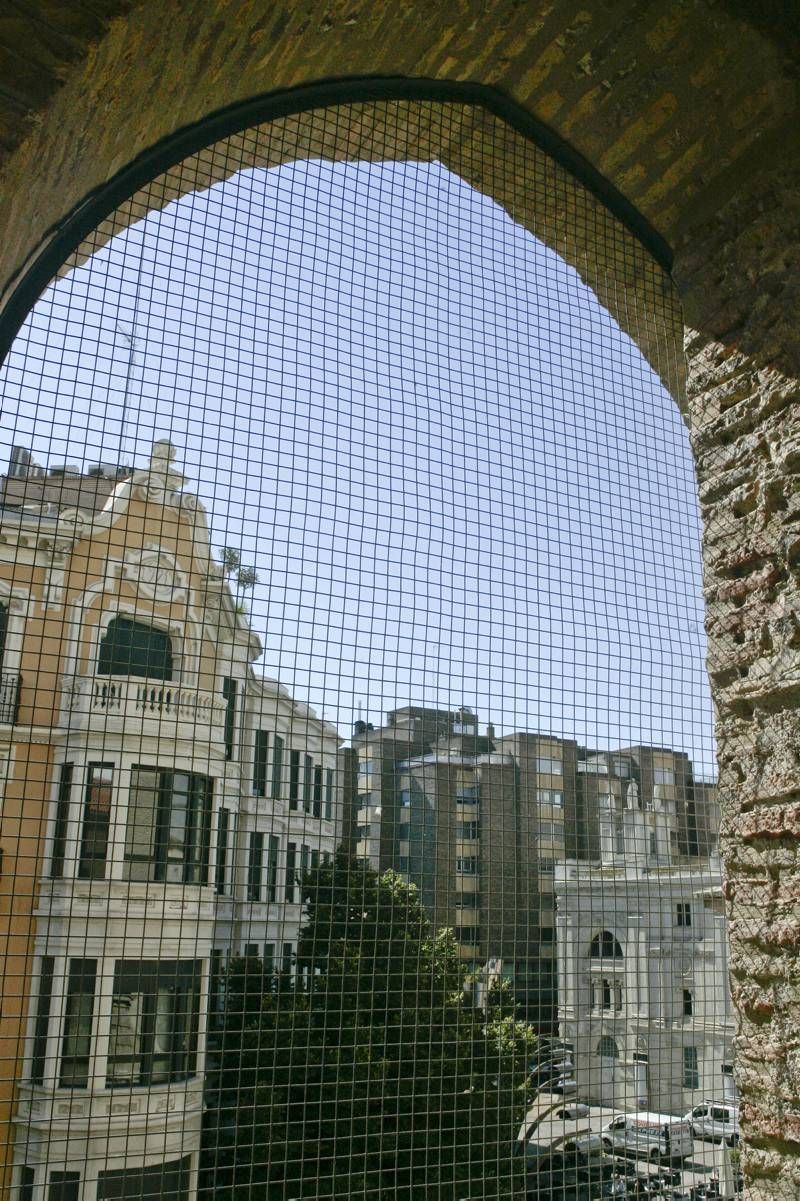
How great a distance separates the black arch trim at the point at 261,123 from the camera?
175 centimetres

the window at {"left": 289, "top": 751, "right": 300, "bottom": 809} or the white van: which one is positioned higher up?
the window at {"left": 289, "top": 751, "right": 300, "bottom": 809}

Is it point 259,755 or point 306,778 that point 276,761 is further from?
point 259,755

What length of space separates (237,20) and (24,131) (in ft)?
1.50

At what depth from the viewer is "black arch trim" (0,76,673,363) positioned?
175 centimetres

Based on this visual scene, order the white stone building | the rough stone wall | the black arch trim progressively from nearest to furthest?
the rough stone wall < the black arch trim < the white stone building

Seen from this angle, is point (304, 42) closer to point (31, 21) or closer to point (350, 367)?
point (31, 21)

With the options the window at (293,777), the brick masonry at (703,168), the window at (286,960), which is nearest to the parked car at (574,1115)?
the window at (286,960)

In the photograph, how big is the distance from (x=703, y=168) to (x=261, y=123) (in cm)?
103

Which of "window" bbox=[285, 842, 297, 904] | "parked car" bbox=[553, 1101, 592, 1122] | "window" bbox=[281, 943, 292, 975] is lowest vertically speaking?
"parked car" bbox=[553, 1101, 592, 1122]

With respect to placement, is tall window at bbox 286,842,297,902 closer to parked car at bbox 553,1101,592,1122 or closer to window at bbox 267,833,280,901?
window at bbox 267,833,280,901

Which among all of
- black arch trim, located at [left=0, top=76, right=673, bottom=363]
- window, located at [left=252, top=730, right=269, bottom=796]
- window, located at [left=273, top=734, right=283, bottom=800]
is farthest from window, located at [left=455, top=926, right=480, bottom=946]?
black arch trim, located at [left=0, top=76, right=673, bottom=363]

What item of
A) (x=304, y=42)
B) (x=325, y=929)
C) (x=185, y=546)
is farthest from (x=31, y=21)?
(x=325, y=929)

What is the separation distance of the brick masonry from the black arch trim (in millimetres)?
38

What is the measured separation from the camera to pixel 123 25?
147 cm
